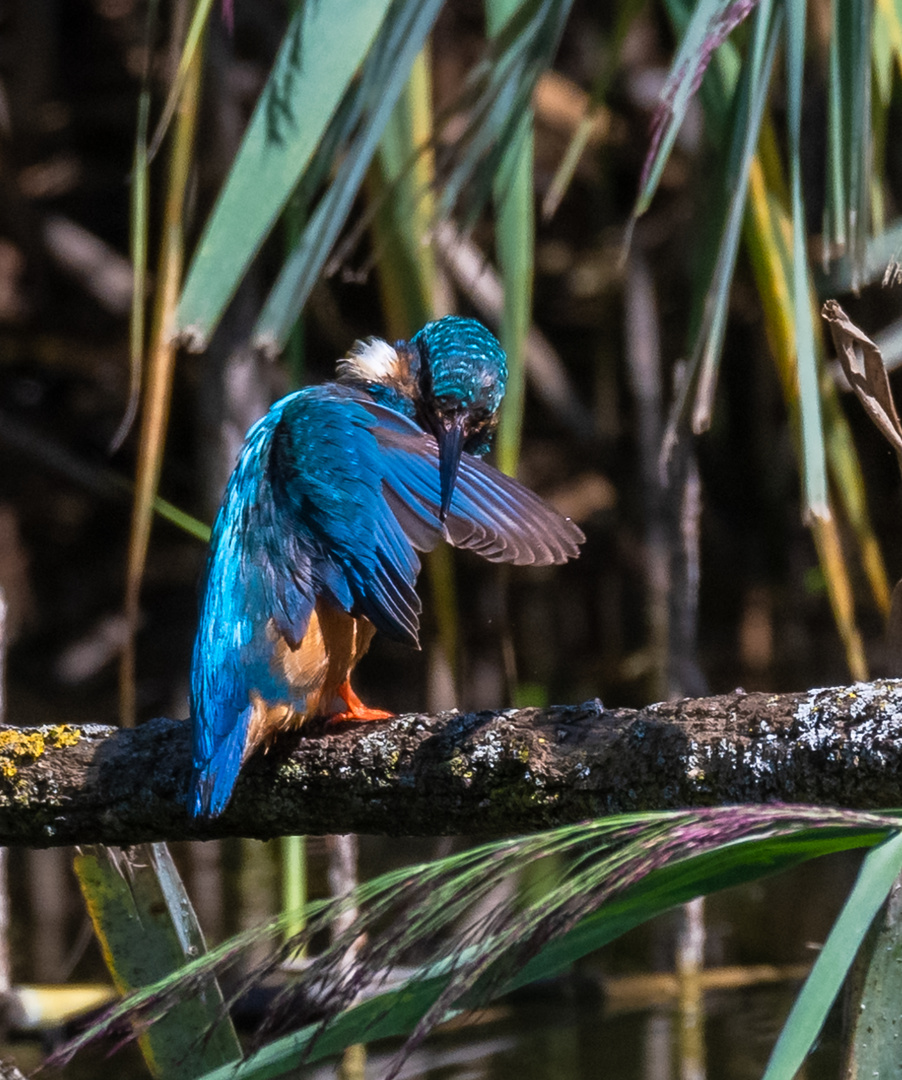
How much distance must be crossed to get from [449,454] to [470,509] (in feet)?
0.46

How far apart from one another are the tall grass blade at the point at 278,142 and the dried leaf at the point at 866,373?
675 millimetres

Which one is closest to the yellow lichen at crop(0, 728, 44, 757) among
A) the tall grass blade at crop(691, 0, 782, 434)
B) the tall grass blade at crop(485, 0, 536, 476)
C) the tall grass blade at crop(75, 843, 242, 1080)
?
the tall grass blade at crop(75, 843, 242, 1080)

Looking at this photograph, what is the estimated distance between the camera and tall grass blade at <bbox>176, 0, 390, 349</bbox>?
161 centimetres

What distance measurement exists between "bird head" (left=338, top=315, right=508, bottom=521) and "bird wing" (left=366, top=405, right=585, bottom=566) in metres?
0.04

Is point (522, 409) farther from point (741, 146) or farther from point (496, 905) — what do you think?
point (496, 905)

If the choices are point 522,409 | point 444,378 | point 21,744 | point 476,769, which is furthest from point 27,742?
point 522,409

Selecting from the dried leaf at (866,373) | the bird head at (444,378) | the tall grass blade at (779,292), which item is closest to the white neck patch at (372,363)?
the bird head at (444,378)

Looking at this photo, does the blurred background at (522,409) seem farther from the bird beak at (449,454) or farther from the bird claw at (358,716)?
the bird claw at (358,716)

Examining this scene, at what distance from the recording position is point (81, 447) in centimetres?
514

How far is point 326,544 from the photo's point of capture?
1.77m

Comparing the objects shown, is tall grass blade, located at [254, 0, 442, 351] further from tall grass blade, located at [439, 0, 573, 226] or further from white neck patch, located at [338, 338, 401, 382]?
white neck patch, located at [338, 338, 401, 382]

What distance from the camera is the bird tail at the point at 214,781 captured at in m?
1.48

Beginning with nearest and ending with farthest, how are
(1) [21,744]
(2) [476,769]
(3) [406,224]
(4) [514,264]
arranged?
(2) [476,769] → (1) [21,744] → (4) [514,264] → (3) [406,224]

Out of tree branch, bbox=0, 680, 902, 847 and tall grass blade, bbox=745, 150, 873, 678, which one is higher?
tall grass blade, bbox=745, 150, 873, 678
